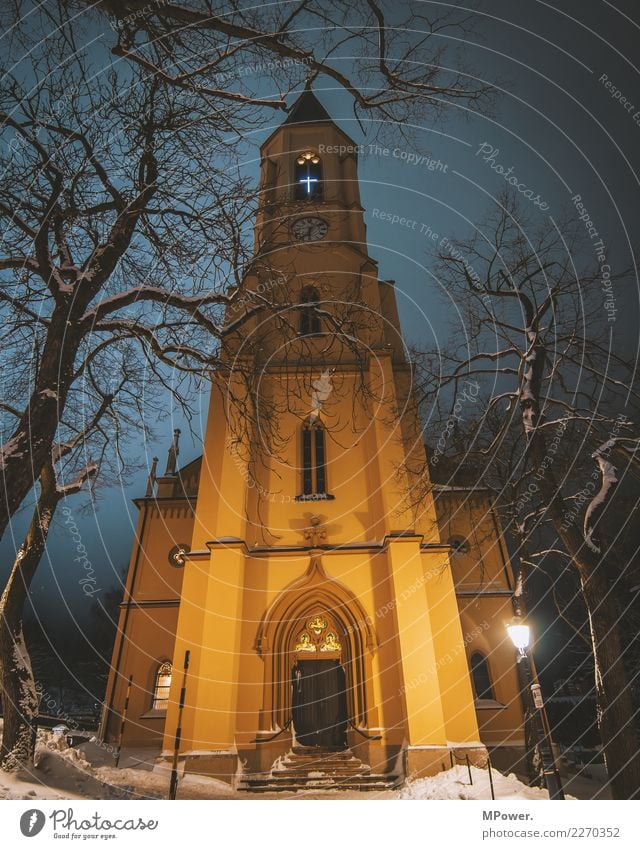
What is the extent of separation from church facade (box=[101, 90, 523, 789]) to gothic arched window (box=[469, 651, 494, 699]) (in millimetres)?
60

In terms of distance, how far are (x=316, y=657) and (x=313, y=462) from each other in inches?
212

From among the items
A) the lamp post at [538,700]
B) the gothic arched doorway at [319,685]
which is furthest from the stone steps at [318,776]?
the lamp post at [538,700]

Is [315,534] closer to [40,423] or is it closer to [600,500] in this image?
[600,500]

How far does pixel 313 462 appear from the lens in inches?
575

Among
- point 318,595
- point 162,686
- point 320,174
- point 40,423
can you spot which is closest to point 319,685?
point 318,595

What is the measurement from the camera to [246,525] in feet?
43.7

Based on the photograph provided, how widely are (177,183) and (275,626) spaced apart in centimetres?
1040

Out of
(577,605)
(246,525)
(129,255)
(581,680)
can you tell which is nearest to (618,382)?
(129,255)

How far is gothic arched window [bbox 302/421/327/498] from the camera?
14.3 m

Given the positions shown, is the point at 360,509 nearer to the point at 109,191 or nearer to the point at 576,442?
the point at 576,442

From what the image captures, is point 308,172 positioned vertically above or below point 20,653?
above

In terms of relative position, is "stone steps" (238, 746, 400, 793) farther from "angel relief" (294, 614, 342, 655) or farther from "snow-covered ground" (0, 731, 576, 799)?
"angel relief" (294, 614, 342, 655)

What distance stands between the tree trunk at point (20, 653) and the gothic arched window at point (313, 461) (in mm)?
6675
